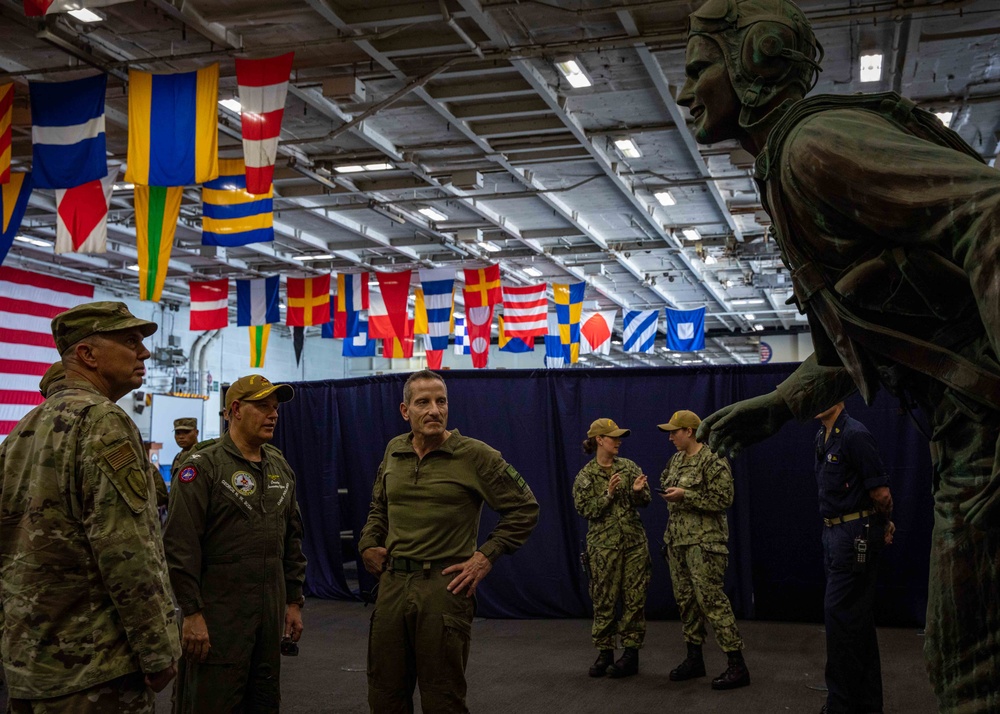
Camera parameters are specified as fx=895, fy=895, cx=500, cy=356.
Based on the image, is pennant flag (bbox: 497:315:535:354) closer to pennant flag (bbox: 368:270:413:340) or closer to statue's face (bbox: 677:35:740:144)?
pennant flag (bbox: 368:270:413:340)

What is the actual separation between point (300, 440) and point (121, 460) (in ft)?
23.1

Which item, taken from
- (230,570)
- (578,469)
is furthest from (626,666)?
(230,570)

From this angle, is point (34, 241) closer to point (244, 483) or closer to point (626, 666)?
point (626, 666)

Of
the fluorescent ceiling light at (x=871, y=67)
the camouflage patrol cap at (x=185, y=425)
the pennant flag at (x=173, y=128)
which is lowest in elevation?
the camouflage patrol cap at (x=185, y=425)

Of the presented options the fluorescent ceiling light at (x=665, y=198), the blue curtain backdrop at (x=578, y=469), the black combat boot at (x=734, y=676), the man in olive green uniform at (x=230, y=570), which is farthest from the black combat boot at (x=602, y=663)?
the fluorescent ceiling light at (x=665, y=198)

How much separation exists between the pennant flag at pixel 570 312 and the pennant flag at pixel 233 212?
743 cm

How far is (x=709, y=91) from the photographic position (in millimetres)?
1405

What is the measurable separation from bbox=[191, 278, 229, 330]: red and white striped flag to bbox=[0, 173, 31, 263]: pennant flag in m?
5.24

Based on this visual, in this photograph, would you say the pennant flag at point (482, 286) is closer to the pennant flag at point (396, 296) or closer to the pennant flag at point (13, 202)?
the pennant flag at point (396, 296)

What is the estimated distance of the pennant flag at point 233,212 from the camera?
387 inches

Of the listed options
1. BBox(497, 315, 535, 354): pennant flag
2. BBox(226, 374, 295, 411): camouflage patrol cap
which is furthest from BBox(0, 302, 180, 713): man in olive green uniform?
BBox(497, 315, 535, 354): pennant flag

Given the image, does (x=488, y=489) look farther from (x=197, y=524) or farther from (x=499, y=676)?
(x=499, y=676)

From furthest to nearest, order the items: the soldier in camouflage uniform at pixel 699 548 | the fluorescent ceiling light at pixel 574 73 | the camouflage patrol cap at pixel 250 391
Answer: the fluorescent ceiling light at pixel 574 73, the soldier in camouflage uniform at pixel 699 548, the camouflage patrol cap at pixel 250 391

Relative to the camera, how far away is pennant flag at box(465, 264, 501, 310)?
600 inches
